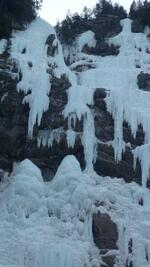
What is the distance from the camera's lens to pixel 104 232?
2116 cm

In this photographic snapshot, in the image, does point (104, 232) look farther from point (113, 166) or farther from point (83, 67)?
point (83, 67)

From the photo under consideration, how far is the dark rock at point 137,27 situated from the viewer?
3453cm

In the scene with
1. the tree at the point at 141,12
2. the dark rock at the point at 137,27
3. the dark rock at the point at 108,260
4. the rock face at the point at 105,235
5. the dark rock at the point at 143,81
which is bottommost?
the dark rock at the point at 108,260

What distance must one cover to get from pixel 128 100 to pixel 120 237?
732 centimetres

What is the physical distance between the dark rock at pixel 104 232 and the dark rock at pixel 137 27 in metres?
15.8

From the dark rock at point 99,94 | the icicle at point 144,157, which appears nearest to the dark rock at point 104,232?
the icicle at point 144,157

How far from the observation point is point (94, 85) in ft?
92.9

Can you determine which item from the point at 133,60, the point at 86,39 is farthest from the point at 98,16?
the point at 133,60

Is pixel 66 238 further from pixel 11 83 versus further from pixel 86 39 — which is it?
pixel 86 39

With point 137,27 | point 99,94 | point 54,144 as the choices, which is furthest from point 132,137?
point 137,27

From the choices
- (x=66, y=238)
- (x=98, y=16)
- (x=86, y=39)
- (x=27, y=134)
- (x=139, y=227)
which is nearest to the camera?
(x=66, y=238)

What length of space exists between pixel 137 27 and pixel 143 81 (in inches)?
267

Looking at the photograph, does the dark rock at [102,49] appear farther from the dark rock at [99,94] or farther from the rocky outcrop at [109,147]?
the rocky outcrop at [109,147]

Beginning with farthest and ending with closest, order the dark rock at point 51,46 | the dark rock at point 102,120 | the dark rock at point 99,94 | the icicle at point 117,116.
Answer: the dark rock at point 51,46 < the dark rock at point 99,94 < the dark rock at point 102,120 < the icicle at point 117,116
